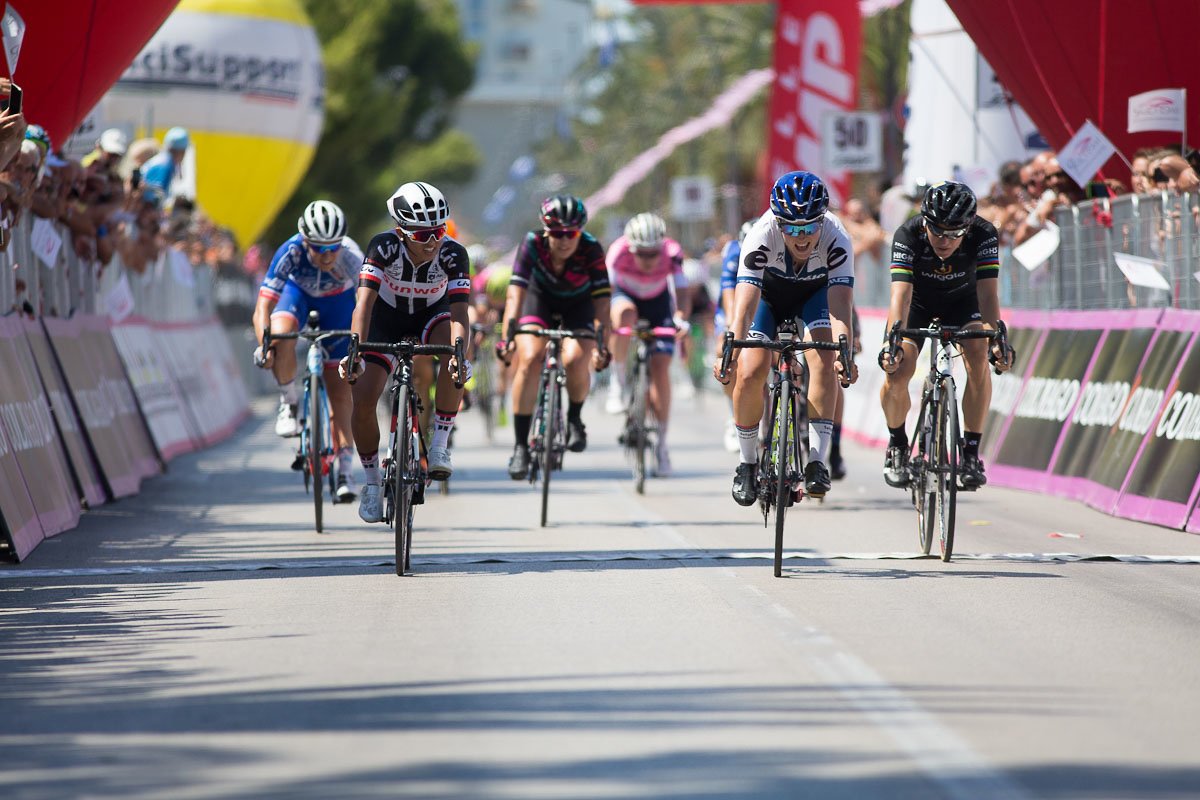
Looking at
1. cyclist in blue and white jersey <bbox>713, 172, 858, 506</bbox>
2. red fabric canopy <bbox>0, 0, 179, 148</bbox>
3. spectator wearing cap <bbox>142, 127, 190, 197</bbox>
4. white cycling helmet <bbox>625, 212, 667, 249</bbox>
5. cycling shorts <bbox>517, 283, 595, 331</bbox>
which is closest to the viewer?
cyclist in blue and white jersey <bbox>713, 172, 858, 506</bbox>

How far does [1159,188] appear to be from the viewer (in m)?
16.7

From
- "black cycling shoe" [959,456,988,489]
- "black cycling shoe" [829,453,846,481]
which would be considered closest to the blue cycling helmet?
"black cycling shoe" [959,456,988,489]

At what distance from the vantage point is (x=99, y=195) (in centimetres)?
1817

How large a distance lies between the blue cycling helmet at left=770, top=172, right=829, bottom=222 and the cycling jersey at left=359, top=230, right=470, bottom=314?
1843mm

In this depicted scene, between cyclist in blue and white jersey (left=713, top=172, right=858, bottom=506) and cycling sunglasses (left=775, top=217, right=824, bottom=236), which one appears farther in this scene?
cycling sunglasses (left=775, top=217, right=824, bottom=236)

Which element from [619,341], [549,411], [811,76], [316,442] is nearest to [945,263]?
[549,411]

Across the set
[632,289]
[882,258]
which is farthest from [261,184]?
[632,289]

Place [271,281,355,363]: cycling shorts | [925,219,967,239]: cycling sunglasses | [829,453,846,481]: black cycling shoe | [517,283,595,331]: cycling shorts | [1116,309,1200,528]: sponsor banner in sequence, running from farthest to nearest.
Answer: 1. [829,453,846,481]: black cycling shoe
2. [517,283,595,331]: cycling shorts
3. [271,281,355,363]: cycling shorts
4. [1116,309,1200,528]: sponsor banner
5. [925,219,967,239]: cycling sunglasses

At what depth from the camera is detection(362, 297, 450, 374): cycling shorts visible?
1234cm

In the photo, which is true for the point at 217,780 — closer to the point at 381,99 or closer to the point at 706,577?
the point at 706,577

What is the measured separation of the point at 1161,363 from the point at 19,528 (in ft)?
25.5

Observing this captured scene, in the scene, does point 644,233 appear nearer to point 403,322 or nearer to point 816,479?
point 403,322

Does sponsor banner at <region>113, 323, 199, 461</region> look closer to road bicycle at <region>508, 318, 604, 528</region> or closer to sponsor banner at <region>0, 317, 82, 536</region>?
sponsor banner at <region>0, 317, 82, 536</region>

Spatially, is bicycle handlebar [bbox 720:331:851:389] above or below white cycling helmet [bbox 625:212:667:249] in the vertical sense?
below
